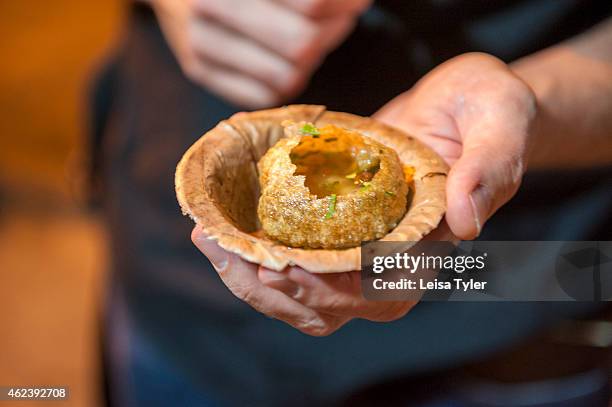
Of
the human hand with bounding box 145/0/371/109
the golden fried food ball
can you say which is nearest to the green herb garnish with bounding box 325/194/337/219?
the golden fried food ball

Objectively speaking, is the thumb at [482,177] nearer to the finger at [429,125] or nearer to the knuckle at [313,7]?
the finger at [429,125]

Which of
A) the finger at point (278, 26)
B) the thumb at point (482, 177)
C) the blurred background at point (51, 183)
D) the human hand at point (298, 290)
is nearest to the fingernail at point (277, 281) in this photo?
the human hand at point (298, 290)

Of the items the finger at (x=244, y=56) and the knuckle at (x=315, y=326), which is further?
the finger at (x=244, y=56)

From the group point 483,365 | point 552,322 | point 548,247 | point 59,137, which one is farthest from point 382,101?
point 59,137

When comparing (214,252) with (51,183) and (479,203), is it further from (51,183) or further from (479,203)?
(51,183)

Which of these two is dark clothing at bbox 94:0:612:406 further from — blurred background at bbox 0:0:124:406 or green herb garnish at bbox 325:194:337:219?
blurred background at bbox 0:0:124:406

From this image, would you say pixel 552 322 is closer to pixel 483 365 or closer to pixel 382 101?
pixel 483 365

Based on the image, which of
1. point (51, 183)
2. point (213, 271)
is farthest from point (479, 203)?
point (51, 183)
